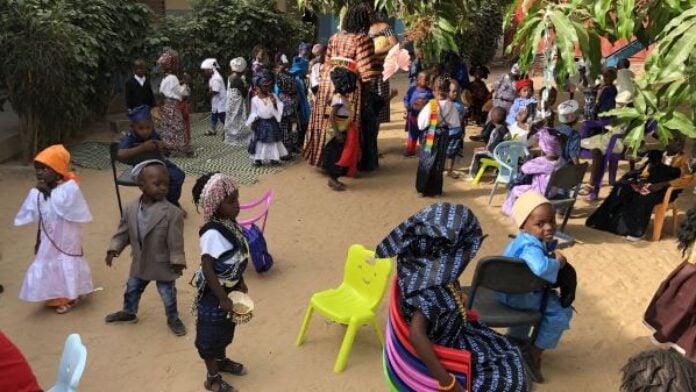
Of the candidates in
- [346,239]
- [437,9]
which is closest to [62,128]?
[346,239]

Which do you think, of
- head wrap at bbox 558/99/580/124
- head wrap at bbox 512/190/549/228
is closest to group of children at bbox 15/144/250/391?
head wrap at bbox 512/190/549/228

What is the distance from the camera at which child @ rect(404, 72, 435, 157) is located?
30.3ft

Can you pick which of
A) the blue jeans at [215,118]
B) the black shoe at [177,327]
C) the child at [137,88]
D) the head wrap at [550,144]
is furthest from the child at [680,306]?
the blue jeans at [215,118]

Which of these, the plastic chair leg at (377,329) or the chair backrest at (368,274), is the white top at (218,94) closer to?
the chair backrest at (368,274)

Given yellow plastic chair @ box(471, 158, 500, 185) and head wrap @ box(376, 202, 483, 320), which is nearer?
head wrap @ box(376, 202, 483, 320)

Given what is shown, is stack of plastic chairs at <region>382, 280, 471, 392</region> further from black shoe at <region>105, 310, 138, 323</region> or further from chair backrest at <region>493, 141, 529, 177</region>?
chair backrest at <region>493, 141, 529, 177</region>

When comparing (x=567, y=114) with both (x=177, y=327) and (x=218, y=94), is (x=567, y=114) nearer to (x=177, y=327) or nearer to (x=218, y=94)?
(x=177, y=327)

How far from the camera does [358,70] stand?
7875mm

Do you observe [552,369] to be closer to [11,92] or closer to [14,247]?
[14,247]

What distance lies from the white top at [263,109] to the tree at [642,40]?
15.8 feet

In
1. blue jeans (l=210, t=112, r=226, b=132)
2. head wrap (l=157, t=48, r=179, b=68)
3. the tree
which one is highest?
the tree

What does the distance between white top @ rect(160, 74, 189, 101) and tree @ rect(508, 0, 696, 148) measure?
563 cm

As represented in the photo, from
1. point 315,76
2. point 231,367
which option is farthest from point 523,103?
point 231,367

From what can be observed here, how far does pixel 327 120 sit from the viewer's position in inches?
321
